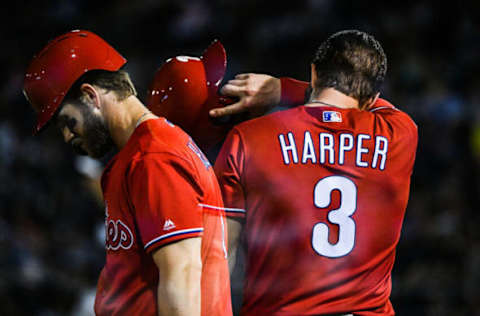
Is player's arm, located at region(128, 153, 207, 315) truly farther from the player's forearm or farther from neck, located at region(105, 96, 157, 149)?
neck, located at region(105, 96, 157, 149)

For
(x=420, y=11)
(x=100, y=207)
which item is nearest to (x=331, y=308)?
(x=100, y=207)

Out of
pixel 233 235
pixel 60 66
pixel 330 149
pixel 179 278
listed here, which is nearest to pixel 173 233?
pixel 179 278

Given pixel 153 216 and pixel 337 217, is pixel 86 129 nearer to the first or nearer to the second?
pixel 153 216

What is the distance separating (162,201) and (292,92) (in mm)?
980

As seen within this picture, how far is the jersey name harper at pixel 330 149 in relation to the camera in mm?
2607

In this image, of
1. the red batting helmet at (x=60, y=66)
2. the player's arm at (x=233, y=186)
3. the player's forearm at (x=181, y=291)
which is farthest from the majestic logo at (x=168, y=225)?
the red batting helmet at (x=60, y=66)

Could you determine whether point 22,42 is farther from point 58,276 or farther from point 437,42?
point 437,42

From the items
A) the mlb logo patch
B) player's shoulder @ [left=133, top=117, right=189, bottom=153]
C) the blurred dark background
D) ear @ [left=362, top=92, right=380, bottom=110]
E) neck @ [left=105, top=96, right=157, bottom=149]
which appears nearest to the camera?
player's shoulder @ [left=133, top=117, right=189, bottom=153]

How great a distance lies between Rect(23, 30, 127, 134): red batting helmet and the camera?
8.60 feet

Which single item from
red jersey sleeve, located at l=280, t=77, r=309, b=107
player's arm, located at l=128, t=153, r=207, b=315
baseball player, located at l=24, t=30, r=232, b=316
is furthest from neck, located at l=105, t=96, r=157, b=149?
red jersey sleeve, located at l=280, t=77, r=309, b=107

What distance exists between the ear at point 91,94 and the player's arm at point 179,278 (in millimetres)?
631

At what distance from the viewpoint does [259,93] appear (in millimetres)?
2955

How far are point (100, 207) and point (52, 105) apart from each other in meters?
6.51

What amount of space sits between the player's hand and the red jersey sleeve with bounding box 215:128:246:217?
0.31 m
